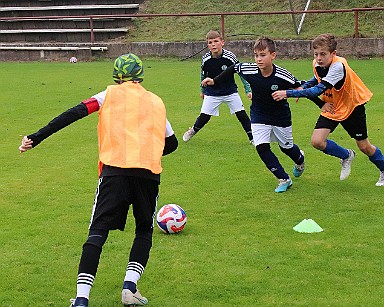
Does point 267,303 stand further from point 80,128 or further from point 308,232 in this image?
point 80,128

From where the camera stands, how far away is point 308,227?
7.21m

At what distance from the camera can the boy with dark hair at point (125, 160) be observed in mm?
5203

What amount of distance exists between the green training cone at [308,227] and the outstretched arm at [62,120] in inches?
105

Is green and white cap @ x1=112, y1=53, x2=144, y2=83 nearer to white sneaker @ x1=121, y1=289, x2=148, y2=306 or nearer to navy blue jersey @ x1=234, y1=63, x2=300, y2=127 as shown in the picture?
white sneaker @ x1=121, y1=289, x2=148, y2=306

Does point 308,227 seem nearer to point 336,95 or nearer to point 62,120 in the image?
point 336,95

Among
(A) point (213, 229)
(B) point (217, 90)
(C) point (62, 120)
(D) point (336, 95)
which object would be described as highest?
(C) point (62, 120)

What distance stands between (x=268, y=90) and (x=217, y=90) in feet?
9.72

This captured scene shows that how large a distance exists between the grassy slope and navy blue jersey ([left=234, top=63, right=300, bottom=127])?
640 inches

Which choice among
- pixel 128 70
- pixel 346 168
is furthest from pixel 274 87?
pixel 128 70

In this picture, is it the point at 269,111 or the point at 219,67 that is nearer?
the point at 269,111

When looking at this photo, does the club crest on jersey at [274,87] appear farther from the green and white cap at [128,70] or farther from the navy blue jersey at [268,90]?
the green and white cap at [128,70]

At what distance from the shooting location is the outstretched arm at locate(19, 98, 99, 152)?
5.33 metres

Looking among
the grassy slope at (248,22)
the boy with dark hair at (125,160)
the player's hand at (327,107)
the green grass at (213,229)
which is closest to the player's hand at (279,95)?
the player's hand at (327,107)

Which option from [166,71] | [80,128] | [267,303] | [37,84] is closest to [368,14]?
[166,71]
